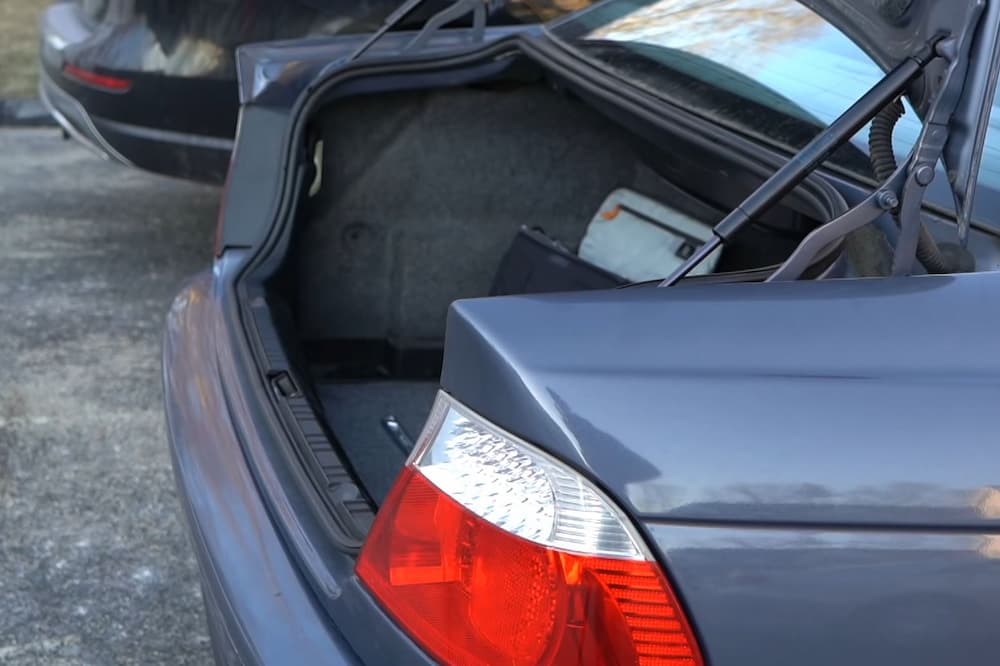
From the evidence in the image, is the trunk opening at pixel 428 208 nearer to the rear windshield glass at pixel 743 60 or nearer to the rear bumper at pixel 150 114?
the rear windshield glass at pixel 743 60

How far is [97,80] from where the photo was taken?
4402mm

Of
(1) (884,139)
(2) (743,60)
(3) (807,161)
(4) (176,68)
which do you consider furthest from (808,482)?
(4) (176,68)

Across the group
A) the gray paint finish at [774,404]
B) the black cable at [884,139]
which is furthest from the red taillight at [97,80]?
the gray paint finish at [774,404]

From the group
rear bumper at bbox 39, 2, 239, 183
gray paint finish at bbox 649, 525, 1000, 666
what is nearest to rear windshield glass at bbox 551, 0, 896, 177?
gray paint finish at bbox 649, 525, 1000, 666

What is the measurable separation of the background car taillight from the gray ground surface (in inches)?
54.1

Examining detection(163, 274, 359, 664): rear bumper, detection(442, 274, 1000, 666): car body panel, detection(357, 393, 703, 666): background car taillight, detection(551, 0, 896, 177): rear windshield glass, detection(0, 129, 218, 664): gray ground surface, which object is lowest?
detection(0, 129, 218, 664): gray ground surface

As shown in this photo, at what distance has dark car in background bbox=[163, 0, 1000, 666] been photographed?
3.39 ft

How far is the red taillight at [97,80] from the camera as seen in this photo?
4.33 meters

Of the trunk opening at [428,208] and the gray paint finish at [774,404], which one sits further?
the trunk opening at [428,208]

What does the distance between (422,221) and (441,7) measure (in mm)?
1267

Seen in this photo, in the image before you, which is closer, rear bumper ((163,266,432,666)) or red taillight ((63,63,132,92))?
rear bumper ((163,266,432,666))

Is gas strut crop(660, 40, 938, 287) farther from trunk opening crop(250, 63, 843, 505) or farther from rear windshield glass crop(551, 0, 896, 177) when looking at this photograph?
trunk opening crop(250, 63, 843, 505)

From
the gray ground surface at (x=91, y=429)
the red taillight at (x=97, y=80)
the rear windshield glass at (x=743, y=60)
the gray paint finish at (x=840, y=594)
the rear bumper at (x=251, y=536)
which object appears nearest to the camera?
the gray paint finish at (x=840, y=594)

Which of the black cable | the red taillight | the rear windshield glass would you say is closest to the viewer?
the black cable
